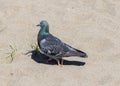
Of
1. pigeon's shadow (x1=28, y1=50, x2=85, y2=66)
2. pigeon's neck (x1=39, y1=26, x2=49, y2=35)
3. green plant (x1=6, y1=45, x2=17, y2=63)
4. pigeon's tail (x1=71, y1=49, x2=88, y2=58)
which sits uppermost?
pigeon's neck (x1=39, y1=26, x2=49, y2=35)

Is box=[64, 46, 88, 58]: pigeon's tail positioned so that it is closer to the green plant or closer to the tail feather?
the tail feather

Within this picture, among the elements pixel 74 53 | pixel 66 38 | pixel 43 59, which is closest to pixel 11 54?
pixel 43 59

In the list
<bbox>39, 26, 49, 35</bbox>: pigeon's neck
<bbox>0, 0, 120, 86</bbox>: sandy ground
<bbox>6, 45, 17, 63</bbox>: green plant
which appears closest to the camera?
<bbox>0, 0, 120, 86</bbox>: sandy ground

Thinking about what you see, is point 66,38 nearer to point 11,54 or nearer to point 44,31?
point 44,31

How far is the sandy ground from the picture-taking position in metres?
7.05

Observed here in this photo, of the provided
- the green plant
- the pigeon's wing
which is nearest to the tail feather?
the pigeon's wing

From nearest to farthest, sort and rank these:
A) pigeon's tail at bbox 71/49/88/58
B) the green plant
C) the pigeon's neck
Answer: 1. pigeon's tail at bbox 71/49/88/58
2. the green plant
3. the pigeon's neck

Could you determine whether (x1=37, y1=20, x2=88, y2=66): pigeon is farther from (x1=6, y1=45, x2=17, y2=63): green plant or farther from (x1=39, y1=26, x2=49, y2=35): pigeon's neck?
(x1=6, y1=45, x2=17, y2=63): green plant

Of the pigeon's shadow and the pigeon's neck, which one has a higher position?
the pigeon's neck

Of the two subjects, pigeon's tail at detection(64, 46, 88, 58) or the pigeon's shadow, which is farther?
the pigeon's shadow

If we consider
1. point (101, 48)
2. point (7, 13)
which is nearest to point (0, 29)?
point (7, 13)

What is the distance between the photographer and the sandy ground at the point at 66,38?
7055 mm

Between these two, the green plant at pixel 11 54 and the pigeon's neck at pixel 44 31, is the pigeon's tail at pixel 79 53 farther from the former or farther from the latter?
the green plant at pixel 11 54

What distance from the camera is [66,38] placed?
323 inches
